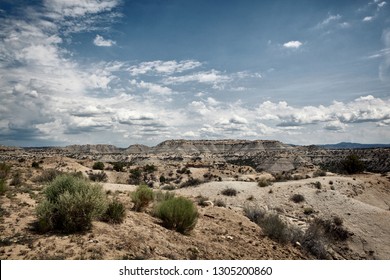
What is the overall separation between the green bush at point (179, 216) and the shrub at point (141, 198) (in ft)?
7.27

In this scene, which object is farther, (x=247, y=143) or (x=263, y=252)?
(x=247, y=143)

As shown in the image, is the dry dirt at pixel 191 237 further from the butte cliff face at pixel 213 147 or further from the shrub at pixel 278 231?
the butte cliff face at pixel 213 147

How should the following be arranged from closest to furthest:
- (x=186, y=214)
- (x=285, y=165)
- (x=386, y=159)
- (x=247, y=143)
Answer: (x=186, y=214) → (x=386, y=159) → (x=285, y=165) → (x=247, y=143)

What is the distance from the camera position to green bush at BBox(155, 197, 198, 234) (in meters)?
11.2

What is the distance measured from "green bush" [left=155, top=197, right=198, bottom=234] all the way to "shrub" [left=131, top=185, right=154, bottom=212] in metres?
2.21

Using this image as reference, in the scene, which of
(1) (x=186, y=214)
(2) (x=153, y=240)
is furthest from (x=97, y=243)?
(1) (x=186, y=214)

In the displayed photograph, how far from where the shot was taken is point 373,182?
3136 centimetres

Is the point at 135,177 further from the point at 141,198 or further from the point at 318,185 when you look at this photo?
the point at 141,198

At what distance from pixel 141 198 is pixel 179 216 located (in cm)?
351

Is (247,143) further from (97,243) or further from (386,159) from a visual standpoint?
(97,243)

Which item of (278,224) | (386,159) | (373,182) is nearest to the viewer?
(278,224)

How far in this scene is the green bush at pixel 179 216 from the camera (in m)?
11.2

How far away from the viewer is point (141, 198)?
14219 mm

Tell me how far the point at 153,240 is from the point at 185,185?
25.6 m
